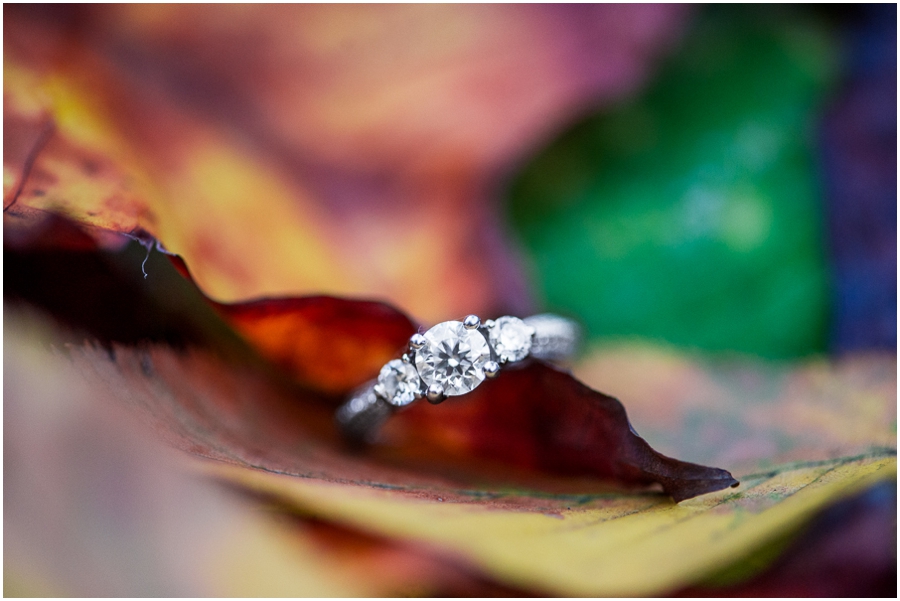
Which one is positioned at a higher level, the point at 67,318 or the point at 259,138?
the point at 259,138

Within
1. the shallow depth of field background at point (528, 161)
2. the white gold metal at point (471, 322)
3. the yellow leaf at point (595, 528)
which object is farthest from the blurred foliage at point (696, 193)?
the yellow leaf at point (595, 528)

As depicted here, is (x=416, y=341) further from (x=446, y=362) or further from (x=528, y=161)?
(x=528, y=161)

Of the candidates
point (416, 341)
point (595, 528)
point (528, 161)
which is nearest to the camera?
point (595, 528)

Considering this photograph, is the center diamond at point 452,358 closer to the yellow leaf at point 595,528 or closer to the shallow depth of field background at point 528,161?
the shallow depth of field background at point 528,161

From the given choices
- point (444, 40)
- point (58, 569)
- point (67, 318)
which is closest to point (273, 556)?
point (58, 569)

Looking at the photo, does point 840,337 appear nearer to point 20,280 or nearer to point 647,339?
point 647,339

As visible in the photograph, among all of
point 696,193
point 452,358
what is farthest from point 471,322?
point 696,193
